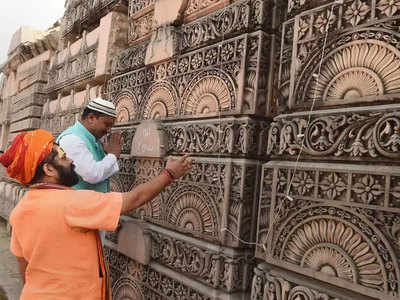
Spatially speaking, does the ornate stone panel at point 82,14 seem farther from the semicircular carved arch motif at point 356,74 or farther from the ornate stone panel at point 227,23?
the semicircular carved arch motif at point 356,74

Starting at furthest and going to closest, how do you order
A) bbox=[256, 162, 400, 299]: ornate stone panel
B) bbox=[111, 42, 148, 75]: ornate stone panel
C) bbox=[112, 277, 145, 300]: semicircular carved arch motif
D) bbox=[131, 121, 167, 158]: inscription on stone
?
bbox=[111, 42, 148, 75]: ornate stone panel < bbox=[112, 277, 145, 300]: semicircular carved arch motif < bbox=[131, 121, 167, 158]: inscription on stone < bbox=[256, 162, 400, 299]: ornate stone panel

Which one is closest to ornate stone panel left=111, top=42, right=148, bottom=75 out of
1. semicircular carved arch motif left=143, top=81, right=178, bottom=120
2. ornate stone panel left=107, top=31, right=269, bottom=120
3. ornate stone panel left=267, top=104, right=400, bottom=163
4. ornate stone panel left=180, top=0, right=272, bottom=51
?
ornate stone panel left=107, top=31, right=269, bottom=120

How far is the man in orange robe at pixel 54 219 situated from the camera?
3.92 ft

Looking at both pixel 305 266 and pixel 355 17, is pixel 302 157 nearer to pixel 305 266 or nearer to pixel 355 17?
pixel 305 266

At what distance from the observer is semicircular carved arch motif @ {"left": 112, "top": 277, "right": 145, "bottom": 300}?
2.15m

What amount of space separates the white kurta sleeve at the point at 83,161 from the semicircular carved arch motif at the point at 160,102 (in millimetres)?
538

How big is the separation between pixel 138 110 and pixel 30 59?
16.1 feet

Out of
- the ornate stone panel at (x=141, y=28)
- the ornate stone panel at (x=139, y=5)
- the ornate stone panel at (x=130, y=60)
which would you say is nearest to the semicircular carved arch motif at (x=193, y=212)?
the ornate stone panel at (x=130, y=60)

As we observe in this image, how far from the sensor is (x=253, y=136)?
1569 millimetres

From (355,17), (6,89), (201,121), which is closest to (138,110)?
(201,121)

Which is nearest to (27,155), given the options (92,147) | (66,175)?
(66,175)

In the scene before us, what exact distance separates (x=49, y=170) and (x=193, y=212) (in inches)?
33.1

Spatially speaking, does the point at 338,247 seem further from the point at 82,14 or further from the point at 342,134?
the point at 82,14

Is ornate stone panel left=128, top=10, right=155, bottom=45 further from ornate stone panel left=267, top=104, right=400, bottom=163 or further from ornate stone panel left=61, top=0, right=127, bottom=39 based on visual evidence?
ornate stone panel left=267, top=104, right=400, bottom=163
